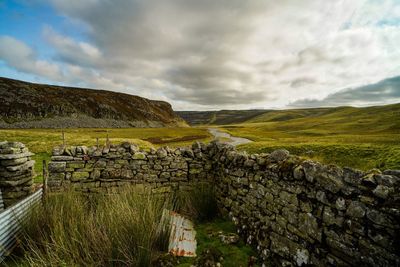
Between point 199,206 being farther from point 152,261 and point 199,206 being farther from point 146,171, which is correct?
point 152,261

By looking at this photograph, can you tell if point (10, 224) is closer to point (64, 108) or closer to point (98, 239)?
point (98, 239)

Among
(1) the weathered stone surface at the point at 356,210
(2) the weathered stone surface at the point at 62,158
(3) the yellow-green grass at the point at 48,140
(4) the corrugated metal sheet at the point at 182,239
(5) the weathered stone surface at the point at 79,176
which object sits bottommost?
(3) the yellow-green grass at the point at 48,140

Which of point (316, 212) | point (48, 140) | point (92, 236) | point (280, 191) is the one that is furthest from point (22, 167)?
point (48, 140)

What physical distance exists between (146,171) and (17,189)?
139 inches

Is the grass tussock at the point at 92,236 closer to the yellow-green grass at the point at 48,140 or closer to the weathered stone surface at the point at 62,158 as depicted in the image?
the weathered stone surface at the point at 62,158

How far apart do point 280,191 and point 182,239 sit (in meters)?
2.36

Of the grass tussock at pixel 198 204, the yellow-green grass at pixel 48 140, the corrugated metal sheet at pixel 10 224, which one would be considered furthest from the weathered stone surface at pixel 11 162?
the yellow-green grass at pixel 48 140

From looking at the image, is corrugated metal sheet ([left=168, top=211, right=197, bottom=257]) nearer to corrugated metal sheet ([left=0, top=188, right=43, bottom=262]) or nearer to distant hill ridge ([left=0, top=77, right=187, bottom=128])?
corrugated metal sheet ([left=0, top=188, right=43, bottom=262])

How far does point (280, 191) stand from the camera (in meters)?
4.39

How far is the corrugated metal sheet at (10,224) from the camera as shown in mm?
4223

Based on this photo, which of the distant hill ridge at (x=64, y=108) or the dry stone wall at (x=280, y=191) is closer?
the dry stone wall at (x=280, y=191)

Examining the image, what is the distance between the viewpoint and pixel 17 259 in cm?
426

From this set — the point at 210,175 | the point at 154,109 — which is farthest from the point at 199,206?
the point at 154,109

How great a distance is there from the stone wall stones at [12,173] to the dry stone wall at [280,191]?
0.71 m
